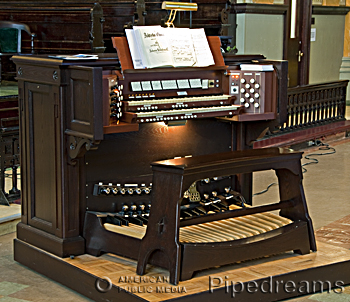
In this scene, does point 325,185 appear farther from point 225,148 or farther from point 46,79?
point 46,79

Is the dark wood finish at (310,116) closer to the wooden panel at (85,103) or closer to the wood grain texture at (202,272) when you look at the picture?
the wood grain texture at (202,272)

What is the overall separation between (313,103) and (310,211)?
152 inches

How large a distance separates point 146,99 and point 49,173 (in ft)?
2.41

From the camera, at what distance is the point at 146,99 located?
3.81 m

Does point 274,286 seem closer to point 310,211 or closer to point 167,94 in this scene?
point 167,94

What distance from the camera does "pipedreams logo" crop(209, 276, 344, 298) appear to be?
10.6 feet

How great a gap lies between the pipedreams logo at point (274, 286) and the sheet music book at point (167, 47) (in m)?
1.36

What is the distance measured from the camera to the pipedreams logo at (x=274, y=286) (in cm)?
324

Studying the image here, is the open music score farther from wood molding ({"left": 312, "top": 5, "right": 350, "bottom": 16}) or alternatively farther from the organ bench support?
wood molding ({"left": 312, "top": 5, "right": 350, "bottom": 16})

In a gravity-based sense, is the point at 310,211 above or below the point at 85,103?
below

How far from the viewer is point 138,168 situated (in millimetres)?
4082

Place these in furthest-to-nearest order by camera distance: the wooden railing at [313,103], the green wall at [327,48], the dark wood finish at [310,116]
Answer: the green wall at [327,48]
the wooden railing at [313,103]
the dark wood finish at [310,116]

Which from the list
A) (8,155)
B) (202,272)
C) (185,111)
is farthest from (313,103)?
(202,272)

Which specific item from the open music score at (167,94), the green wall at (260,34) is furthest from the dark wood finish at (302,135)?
the open music score at (167,94)
